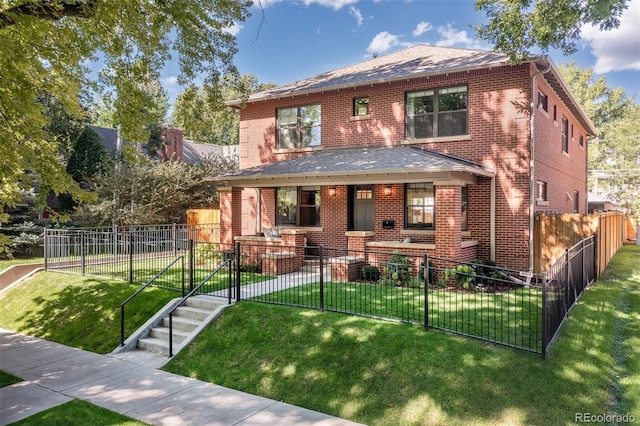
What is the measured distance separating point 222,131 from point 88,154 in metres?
27.8

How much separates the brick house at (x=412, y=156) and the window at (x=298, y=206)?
0.14 feet

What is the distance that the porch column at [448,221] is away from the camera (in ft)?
37.0

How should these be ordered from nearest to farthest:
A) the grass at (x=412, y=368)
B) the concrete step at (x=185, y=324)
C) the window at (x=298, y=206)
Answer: the grass at (x=412, y=368) → the concrete step at (x=185, y=324) → the window at (x=298, y=206)

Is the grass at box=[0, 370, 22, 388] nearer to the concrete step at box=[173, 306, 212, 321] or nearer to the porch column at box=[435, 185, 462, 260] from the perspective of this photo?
the concrete step at box=[173, 306, 212, 321]

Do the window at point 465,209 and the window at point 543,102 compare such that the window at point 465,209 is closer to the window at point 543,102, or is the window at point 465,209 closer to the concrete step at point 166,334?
the window at point 543,102

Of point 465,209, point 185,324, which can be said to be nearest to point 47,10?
point 185,324

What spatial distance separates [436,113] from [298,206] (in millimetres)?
5963

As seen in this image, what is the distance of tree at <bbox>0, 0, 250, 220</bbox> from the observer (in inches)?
303

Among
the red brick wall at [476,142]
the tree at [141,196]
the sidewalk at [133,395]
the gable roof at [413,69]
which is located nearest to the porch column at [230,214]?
the red brick wall at [476,142]

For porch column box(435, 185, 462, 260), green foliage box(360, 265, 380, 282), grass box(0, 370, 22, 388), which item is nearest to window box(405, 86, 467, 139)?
porch column box(435, 185, 462, 260)

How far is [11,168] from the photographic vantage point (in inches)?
304

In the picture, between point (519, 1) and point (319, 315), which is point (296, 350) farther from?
point (519, 1)

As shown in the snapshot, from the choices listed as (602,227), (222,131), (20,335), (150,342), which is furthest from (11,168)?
(222,131)
